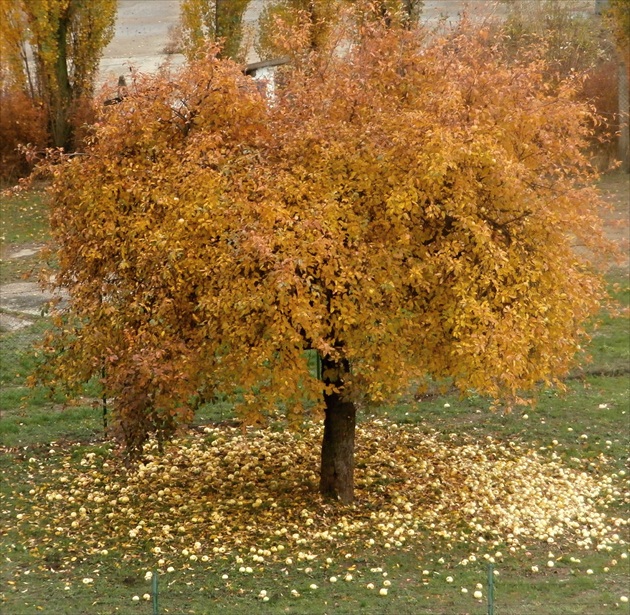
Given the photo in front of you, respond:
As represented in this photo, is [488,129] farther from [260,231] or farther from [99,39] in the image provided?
[99,39]

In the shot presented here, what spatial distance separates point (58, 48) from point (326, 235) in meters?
24.3

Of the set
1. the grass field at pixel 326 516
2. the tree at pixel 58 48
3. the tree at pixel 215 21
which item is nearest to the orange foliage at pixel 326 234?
the grass field at pixel 326 516

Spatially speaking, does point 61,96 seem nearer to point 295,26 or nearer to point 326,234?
point 295,26

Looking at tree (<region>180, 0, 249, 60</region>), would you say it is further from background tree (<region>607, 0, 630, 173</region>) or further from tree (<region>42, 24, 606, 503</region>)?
tree (<region>42, 24, 606, 503</region>)

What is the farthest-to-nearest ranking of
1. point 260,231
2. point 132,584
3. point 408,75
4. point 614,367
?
point 614,367 → point 408,75 → point 132,584 → point 260,231

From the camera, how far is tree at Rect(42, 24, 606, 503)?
9.57 meters

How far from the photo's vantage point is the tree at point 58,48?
31.6 meters

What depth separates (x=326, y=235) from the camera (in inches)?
383

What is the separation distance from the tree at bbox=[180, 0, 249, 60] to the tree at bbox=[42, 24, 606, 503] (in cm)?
2246

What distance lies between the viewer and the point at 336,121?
10.6 m

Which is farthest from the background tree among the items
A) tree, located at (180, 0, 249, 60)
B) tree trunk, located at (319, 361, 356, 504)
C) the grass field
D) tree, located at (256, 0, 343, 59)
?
tree trunk, located at (319, 361, 356, 504)

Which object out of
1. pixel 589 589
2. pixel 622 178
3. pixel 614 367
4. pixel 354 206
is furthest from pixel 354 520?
pixel 622 178

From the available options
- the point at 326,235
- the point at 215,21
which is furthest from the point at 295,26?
the point at 215,21

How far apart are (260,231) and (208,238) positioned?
59cm
